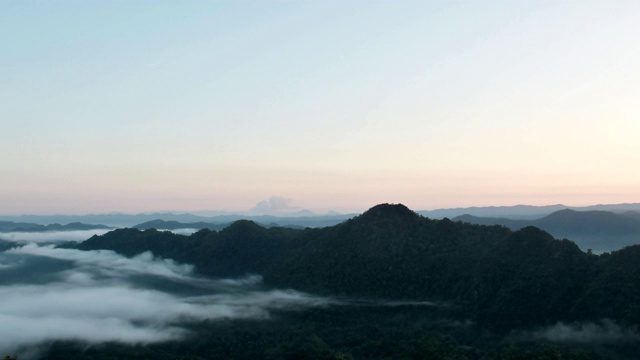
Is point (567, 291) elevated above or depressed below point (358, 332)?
above

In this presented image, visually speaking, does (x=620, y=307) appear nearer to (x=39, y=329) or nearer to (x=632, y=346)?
(x=632, y=346)

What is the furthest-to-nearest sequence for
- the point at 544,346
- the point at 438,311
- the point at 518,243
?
1. the point at 518,243
2. the point at 438,311
3. the point at 544,346

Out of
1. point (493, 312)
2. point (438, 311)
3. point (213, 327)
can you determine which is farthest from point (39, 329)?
point (493, 312)

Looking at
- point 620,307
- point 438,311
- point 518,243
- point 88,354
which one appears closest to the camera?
point 620,307

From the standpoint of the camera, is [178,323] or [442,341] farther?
[178,323]

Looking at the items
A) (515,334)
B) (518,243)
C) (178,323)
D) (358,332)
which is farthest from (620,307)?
(178,323)

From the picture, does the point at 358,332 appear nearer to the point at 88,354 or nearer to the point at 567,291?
the point at 567,291

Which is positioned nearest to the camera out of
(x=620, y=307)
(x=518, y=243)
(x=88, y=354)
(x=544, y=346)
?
(x=544, y=346)

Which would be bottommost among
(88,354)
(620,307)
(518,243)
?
(88,354)

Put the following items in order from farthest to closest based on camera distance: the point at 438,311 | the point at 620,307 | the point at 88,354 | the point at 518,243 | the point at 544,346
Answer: the point at 518,243
the point at 438,311
the point at 88,354
the point at 620,307
the point at 544,346
